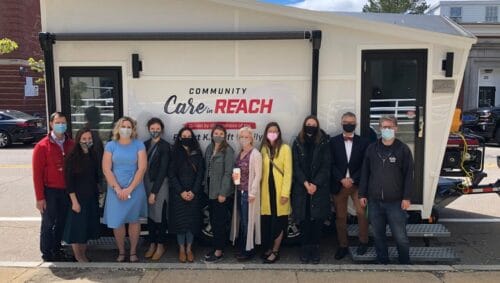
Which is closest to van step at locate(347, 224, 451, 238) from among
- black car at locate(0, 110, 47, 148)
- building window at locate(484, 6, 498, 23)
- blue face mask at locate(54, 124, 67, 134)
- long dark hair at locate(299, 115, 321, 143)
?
long dark hair at locate(299, 115, 321, 143)

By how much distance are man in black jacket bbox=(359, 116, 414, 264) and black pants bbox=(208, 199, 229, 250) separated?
1515 millimetres

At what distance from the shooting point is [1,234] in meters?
6.64

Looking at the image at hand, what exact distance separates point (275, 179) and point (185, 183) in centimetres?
99

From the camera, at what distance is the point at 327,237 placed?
6312 mm

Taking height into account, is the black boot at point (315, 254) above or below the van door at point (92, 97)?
below

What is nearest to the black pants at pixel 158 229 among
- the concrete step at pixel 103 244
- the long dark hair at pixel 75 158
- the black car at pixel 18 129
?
the concrete step at pixel 103 244

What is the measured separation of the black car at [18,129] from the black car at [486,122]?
14768 mm

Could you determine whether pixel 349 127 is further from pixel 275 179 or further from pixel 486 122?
pixel 486 122

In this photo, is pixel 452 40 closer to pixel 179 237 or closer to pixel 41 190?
pixel 179 237

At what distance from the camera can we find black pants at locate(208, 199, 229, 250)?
531 cm

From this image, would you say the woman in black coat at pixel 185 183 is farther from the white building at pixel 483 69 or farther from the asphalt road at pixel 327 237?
the white building at pixel 483 69

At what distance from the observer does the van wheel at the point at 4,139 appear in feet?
54.5

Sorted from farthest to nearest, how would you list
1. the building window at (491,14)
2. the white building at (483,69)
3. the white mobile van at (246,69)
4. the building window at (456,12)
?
the building window at (491,14), the building window at (456,12), the white building at (483,69), the white mobile van at (246,69)

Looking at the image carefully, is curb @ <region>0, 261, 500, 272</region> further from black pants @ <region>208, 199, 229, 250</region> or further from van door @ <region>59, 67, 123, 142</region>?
van door @ <region>59, 67, 123, 142</region>
